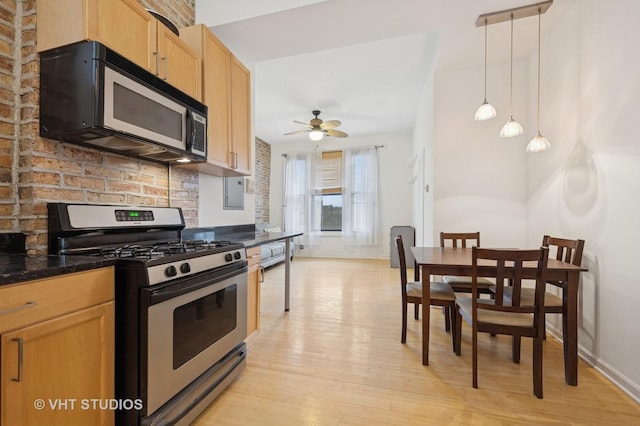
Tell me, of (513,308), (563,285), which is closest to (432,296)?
(513,308)

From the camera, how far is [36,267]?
100 cm

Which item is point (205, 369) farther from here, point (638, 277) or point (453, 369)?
point (638, 277)

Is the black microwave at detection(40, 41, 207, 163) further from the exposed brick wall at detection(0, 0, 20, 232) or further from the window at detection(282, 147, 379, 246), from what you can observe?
the window at detection(282, 147, 379, 246)

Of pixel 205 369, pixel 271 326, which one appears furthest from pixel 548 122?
pixel 205 369

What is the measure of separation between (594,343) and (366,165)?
5.08 meters

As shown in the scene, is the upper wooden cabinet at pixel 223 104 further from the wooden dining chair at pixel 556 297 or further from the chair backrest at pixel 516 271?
the wooden dining chair at pixel 556 297

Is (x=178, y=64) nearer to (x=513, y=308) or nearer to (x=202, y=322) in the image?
(x=202, y=322)

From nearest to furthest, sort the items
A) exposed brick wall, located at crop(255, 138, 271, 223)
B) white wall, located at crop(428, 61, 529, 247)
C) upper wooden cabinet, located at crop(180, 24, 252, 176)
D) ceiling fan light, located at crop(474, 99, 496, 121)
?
upper wooden cabinet, located at crop(180, 24, 252, 176)
ceiling fan light, located at crop(474, 99, 496, 121)
white wall, located at crop(428, 61, 529, 247)
exposed brick wall, located at crop(255, 138, 271, 223)

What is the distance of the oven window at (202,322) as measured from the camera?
4.63 ft

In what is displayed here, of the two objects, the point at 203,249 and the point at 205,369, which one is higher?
the point at 203,249

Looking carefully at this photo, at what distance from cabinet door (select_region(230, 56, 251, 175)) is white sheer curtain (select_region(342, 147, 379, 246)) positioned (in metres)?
4.12

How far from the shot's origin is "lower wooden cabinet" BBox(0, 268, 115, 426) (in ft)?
2.93

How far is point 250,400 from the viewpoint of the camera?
1683mm

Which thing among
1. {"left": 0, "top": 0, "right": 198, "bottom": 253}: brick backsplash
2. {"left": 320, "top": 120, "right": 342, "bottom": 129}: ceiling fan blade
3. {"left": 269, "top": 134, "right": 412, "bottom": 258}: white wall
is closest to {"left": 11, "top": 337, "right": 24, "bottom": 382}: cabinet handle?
{"left": 0, "top": 0, "right": 198, "bottom": 253}: brick backsplash
